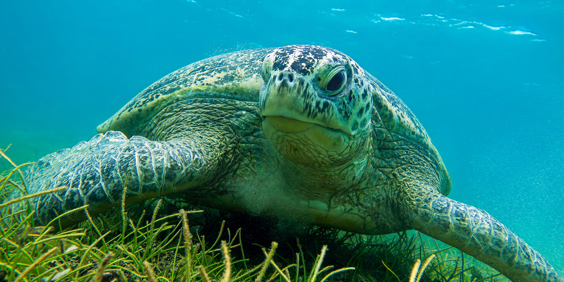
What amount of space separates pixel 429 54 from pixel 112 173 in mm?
31019

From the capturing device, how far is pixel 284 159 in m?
1.75

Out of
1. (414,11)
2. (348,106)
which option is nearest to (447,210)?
(348,106)

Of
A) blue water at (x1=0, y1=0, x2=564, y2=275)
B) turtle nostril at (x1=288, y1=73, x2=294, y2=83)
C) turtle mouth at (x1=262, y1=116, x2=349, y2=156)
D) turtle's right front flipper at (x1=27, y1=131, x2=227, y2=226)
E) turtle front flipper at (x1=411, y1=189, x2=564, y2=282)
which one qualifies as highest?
blue water at (x1=0, y1=0, x2=564, y2=275)

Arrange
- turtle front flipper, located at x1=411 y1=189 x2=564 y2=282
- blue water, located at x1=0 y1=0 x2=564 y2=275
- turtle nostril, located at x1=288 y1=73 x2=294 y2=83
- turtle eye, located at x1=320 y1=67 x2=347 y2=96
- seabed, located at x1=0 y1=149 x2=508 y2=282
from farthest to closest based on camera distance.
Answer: blue water, located at x1=0 y1=0 x2=564 y2=275 < turtle front flipper, located at x1=411 y1=189 x2=564 y2=282 < turtle eye, located at x1=320 y1=67 x2=347 y2=96 < turtle nostril, located at x1=288 y1=73 x2=294 y2=83 < seabed, located at x1=0 y1=149 x2=508 y2=282

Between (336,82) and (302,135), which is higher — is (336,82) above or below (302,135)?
above

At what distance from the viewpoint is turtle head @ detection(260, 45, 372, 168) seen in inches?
50.8

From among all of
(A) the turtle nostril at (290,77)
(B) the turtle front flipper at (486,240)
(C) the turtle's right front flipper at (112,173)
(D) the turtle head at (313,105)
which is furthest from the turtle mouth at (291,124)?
(B) the turtle front flipper at (486,240)

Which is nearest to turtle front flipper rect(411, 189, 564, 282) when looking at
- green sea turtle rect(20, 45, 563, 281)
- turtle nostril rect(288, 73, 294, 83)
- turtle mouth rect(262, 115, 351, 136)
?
green sea turtle rect(20, 45, 563, 281)

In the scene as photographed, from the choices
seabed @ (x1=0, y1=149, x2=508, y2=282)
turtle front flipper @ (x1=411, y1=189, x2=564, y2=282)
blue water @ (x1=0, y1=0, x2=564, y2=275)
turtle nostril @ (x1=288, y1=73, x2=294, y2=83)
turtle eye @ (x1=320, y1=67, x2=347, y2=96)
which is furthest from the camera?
blue water @ (x1=0, y1=0, x2=564, y2=275)

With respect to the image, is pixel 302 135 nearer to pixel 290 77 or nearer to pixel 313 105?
pixel 313 105

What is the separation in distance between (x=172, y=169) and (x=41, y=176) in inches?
34.8

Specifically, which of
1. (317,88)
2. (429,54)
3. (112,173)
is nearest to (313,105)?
(317,88)

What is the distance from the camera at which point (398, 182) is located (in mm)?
2176

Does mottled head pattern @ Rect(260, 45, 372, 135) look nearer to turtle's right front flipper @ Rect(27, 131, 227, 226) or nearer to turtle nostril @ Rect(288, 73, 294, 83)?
turtle nostril @ Rect(288, 73, 294, 83)
